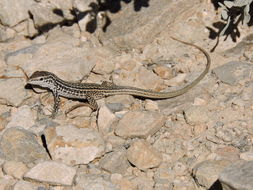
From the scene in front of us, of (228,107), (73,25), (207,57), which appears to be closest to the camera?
(228,107)

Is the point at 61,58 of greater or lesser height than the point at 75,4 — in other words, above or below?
below

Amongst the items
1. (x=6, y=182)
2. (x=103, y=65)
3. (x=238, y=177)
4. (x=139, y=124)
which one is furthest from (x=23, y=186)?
(x=103, y=65)

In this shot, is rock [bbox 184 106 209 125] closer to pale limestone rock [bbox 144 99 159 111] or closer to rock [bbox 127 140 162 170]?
pale limestone rock [bbox 144 99 159 111]

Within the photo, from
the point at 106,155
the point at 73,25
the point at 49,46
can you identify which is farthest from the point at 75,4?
the point at 106,155

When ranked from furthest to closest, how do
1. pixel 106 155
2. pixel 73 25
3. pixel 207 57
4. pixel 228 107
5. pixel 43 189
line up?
pixel 73 25
pixel 207 57
pixel 228 107
pixel 106 155
pixel 43 189

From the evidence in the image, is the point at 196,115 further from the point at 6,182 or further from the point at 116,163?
the point at 6,182

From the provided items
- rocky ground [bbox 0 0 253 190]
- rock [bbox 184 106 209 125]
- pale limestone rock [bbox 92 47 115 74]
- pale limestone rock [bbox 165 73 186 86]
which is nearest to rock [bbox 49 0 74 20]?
rocky ground [bbox 0 0 253 190]

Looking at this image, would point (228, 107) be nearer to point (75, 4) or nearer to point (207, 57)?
point (207, 57)
